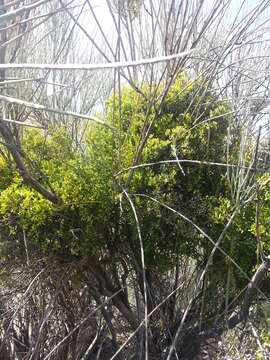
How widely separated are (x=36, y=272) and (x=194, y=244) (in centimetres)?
99

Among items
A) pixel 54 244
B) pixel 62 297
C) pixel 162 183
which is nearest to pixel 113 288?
pixel 62 297

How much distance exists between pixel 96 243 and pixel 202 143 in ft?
2.76

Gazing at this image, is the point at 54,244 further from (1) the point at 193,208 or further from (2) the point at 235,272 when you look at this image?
(2) the point at 235,272

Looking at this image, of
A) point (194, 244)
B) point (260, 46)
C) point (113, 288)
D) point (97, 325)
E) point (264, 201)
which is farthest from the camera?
point (97, 325)

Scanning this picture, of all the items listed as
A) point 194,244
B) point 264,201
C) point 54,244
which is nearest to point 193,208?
point 194,244

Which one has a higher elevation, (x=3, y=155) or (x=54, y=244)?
(x=3, y=155)

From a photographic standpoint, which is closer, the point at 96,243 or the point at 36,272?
the point at 96,243

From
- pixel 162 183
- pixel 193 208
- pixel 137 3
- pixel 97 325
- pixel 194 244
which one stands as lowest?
pixel 97 325

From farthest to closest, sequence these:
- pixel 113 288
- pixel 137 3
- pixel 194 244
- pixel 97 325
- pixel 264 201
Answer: pixel 97 325 < pixel 113 288 < pixel 194 244 < pixel 264 201 < pixel 137 3

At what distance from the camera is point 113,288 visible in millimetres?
2768

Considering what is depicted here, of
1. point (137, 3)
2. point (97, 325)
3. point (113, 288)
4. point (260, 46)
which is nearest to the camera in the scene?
point (137, 3)

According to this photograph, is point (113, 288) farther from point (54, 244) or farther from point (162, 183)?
point (162, 183)

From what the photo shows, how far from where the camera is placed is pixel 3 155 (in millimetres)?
2314

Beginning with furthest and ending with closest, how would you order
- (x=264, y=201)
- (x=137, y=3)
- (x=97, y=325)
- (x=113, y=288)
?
(x=97, y=325) < (x=113, y=288) < (x=264, y=201) < (x=137, y=3)
